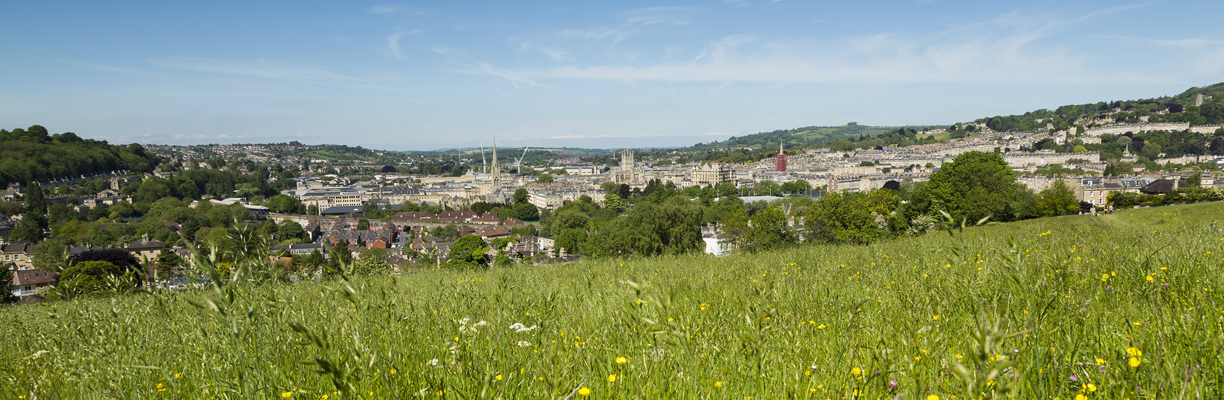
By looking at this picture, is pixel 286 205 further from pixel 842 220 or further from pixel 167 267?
pixel 167 267

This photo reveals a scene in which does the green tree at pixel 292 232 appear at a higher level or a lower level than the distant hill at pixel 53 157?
lower

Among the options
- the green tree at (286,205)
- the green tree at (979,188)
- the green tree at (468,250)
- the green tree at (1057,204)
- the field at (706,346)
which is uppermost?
the field at (706,346)

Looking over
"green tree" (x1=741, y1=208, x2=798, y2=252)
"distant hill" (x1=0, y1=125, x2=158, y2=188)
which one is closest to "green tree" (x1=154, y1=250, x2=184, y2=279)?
"green tree" (x1=741, y1=208, x2=798, y2=252)

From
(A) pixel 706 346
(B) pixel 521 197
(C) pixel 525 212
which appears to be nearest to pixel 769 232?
(A) pixel 706 346

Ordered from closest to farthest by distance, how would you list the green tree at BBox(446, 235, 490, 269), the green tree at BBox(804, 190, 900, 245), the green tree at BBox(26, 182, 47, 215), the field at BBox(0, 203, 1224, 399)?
the field at BBox(0, 203, 1224, 399) < the green tree at BBox(804, 190, 900, 245) < the green tree at BBox(446, 235, 490, 269) < the green tree at BBox(26, 182, 47, 215)

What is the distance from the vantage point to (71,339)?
248 cm

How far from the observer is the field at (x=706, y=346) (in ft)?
4.74

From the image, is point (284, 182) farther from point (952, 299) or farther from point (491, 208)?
point (952, 299)

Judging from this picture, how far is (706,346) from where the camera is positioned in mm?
1963

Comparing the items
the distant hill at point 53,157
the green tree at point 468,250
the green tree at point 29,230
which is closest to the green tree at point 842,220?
the green tree at point 468,250

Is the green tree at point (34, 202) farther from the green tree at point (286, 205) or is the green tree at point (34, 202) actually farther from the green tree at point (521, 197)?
the green tree at point (521, 197)

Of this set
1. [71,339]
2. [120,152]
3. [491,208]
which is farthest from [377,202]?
[71,339]

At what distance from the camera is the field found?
4.74ft

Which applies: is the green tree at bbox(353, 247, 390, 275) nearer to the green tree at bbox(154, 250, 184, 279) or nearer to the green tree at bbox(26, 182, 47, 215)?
the green tree at bbox(154, 250, 184, 279)
